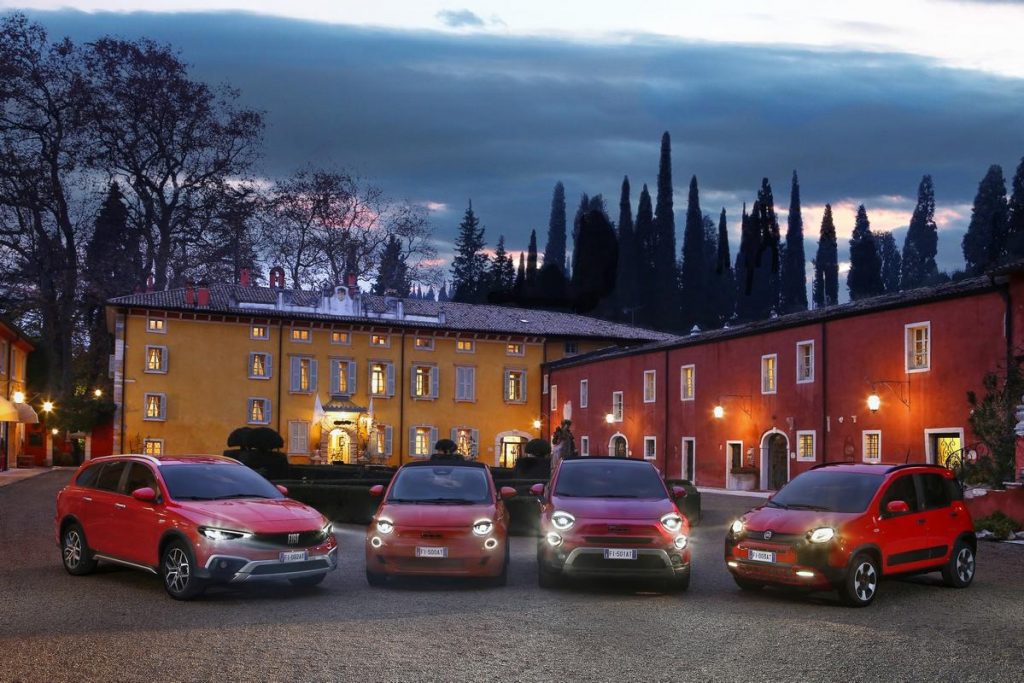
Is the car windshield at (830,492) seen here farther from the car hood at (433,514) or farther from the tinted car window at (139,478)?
the tinted car window at (139,478)

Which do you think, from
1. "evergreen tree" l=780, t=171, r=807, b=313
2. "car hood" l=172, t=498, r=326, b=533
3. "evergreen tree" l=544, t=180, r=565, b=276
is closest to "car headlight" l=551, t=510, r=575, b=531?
"car hood" l=172, t=498, r=326, b=533

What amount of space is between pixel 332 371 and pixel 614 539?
4733cm

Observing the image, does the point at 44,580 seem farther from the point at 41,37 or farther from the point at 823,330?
the point at 41,37

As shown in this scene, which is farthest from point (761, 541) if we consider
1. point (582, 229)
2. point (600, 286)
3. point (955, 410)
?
point (582, 229)

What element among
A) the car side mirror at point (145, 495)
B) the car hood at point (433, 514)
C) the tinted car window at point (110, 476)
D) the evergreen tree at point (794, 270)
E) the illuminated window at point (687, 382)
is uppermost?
the evergreen tree at point (794, 270)

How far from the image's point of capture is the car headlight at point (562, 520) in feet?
42.3

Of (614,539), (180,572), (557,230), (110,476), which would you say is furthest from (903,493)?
(557,230)

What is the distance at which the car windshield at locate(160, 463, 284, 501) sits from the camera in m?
12.6

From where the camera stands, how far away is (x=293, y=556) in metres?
11.9

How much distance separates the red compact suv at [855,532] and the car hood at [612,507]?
89 centimetres

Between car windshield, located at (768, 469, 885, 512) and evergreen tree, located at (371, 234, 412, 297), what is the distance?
178 ft

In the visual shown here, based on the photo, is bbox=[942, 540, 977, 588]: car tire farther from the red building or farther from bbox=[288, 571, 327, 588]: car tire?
the red building

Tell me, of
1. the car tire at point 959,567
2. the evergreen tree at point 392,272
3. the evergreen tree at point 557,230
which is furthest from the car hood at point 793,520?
the evergreen tree at point 557,230

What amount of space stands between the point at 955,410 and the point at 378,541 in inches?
896
